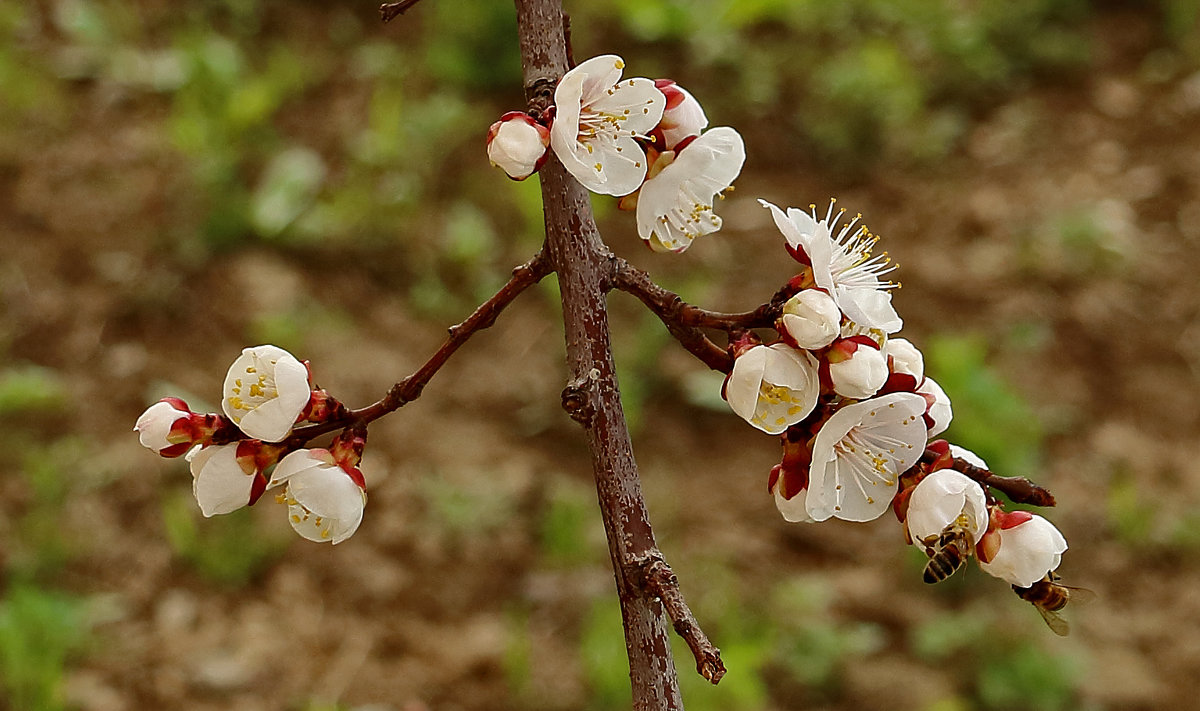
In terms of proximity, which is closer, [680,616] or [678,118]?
[680,616]

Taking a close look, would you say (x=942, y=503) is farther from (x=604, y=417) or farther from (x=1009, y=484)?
(x=604, y=417)

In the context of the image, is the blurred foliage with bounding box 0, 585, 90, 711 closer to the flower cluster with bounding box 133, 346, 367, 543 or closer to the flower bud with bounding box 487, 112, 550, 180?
the flower cluster with bounding box 133, 346, 367, 543

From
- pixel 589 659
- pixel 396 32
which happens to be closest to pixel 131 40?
pixel 396 32

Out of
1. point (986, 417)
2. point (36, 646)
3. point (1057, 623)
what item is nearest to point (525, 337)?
point (986, 417)

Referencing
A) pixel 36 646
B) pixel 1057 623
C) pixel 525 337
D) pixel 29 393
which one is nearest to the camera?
pixel 1057 623

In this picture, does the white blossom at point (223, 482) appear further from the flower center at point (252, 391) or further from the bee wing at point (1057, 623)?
the bee wing at point (1057, 623)

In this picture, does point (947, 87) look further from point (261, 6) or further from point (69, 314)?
point (69, 314)
